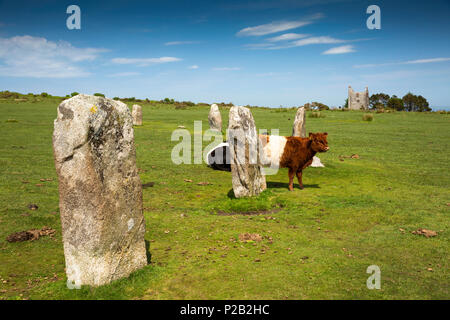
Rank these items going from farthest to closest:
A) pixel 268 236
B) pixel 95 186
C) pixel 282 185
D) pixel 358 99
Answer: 1. pixel 358 99
2. pixel 282 185
3. pixel 268 236
4. pixel 95 186

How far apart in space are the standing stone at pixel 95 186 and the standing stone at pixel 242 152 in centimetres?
554

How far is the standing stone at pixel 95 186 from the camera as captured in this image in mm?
5715

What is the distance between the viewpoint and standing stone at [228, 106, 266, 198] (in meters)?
11.7

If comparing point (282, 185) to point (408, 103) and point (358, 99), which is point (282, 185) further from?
point (408, 103)

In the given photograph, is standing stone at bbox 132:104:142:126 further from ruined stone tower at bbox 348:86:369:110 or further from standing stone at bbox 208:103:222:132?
ruined stone tower at bbox 348:86:369:110

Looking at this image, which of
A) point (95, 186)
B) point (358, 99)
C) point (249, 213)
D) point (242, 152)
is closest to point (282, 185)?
point (242, 152)

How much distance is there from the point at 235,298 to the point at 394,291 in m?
2.77

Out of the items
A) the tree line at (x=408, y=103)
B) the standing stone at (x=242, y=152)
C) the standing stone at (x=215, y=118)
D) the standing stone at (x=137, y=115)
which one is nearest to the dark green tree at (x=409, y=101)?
the tree line at (x=408, y=103)

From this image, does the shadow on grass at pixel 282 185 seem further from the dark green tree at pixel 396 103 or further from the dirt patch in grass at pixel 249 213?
the dark green tree at pixel 396 103

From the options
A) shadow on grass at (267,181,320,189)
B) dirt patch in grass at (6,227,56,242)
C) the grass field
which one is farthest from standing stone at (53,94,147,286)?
shadow on grass at (267,181,320,189)

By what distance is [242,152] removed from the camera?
38.6 feet

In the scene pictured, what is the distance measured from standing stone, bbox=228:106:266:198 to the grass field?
21.7 inches

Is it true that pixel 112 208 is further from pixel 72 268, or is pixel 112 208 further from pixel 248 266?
pixel 248 266

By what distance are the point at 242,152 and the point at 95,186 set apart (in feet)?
21.4
